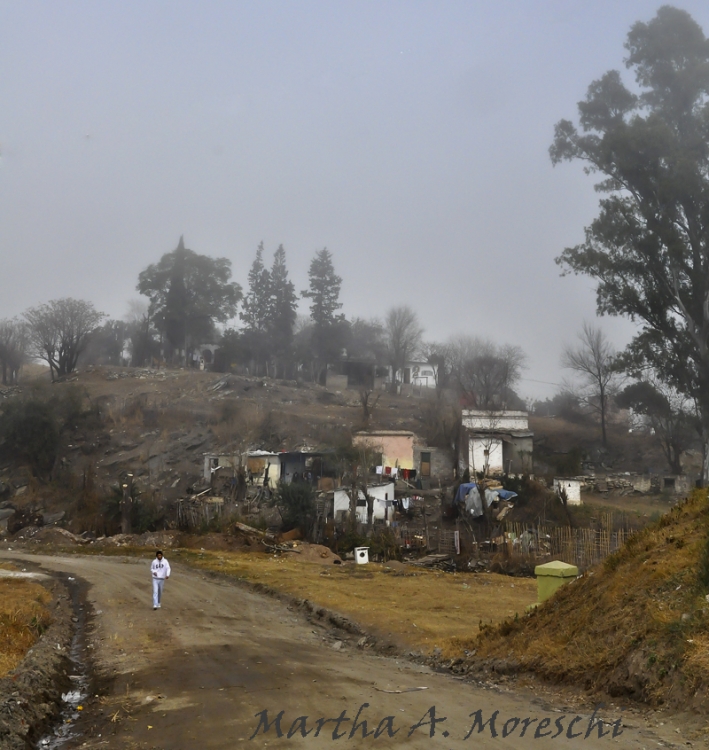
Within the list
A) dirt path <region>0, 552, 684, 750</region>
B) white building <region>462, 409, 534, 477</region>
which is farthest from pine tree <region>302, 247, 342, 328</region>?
dirt path <region>0, 552, 684, 750</region>

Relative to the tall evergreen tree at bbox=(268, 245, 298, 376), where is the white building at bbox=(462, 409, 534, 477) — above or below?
below

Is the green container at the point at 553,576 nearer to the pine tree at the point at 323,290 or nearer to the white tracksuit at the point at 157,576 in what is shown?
the white tracksuit at the point at 157,576

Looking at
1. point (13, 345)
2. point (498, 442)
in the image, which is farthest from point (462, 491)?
point (13, 345)

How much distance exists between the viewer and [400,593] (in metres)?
21.6

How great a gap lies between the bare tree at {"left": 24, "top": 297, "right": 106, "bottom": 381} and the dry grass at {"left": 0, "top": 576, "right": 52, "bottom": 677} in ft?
171

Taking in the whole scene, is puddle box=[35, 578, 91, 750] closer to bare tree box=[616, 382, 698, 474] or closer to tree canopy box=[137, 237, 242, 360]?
bare tree box=[616, 382, 698, 474]

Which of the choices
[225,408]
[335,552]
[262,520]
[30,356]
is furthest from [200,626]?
[30,356]

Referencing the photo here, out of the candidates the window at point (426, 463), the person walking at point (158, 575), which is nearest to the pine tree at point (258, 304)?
the window at point (426, 463)

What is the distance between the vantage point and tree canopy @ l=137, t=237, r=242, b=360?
252ft

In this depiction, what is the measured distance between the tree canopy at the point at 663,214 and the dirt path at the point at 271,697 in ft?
94.8

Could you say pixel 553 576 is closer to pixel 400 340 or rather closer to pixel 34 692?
pixel 34 692

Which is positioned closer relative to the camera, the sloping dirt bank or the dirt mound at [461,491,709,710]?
the sloping dirt bank

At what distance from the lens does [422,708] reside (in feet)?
28.2

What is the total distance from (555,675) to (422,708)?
239 centimetres
